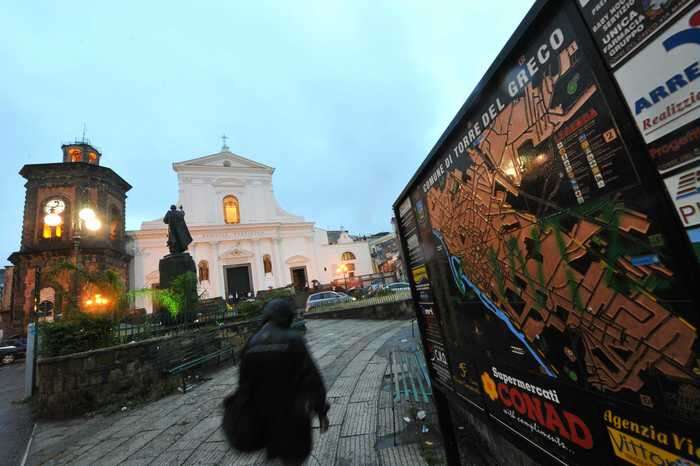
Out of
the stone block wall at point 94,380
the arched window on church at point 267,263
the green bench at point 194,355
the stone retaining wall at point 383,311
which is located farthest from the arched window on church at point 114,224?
Result: the stone block wall at point 94,380

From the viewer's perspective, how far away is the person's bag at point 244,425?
82.1 inches

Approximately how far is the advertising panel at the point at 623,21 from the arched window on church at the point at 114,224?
30.7 m

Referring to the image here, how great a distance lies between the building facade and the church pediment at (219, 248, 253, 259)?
7574 millimetres

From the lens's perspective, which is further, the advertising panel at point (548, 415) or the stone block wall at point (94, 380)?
the stone block wall at point (94, 380)

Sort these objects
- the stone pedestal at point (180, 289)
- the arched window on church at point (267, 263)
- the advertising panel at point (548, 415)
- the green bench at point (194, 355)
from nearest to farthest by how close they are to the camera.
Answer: the advertising panel at point (548, 415), the green bench at point (194, 355), the stone pedestal at point (180, 289), the arched window on church at point (267, 263)

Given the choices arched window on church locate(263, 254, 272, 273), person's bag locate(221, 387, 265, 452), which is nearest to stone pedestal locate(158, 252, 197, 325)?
person's bag locate(221, 387, 265, 452)

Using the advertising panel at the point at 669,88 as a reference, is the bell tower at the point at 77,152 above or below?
above

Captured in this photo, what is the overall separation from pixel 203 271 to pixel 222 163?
1134 centimetres

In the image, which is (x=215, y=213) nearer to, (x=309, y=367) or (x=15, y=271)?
(x=15, y=271)

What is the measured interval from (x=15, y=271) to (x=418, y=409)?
101 feet

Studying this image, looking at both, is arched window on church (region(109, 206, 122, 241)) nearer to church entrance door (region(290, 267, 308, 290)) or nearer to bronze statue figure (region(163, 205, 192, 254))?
church entrance door (region(290, 267, 308, 290))

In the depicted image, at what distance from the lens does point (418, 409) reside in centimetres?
356

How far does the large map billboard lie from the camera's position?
0.89 meters

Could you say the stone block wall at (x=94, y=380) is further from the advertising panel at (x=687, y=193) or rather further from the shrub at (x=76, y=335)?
the advertising panel at (x=687, y=193)
